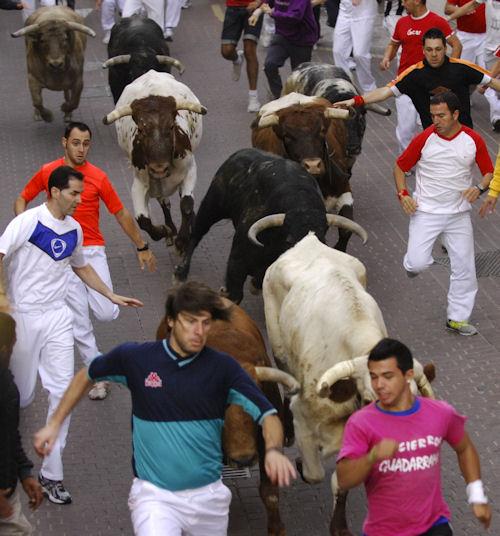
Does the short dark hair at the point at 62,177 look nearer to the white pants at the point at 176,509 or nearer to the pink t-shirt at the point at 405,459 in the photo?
the white pants at the point at 176,509

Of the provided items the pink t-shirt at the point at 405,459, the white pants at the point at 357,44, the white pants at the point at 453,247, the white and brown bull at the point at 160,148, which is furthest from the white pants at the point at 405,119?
the pink t-shirt at the point at 405,459

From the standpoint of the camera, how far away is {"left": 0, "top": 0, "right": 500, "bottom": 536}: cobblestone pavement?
336 inches

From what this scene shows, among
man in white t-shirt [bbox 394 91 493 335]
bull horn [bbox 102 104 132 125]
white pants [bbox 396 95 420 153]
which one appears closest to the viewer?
man in white t-shirt [bbox 394 91 493 335]

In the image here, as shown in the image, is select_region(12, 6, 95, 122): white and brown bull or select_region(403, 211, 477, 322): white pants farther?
select_region(12, 6, 95, 122): white and brown bull

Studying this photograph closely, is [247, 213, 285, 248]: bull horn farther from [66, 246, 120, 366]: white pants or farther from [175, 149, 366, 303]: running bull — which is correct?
[66, 246, 120, 366]: white pants

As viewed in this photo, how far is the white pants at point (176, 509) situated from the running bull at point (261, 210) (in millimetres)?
3802

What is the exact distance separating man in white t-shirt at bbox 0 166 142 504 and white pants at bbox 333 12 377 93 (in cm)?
932

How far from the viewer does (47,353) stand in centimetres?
841

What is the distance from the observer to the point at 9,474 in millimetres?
6516

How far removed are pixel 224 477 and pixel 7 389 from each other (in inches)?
95.3

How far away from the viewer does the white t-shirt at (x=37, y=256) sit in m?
8.34

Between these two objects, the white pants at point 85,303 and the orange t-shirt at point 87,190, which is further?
the orange t-shirt at point 87,190

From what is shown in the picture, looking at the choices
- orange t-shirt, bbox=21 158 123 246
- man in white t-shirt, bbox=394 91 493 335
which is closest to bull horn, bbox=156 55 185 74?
man in white t-shirt, bbox=394 91 493 335

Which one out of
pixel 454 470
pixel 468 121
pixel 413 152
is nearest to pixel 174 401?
pixel 454 470
